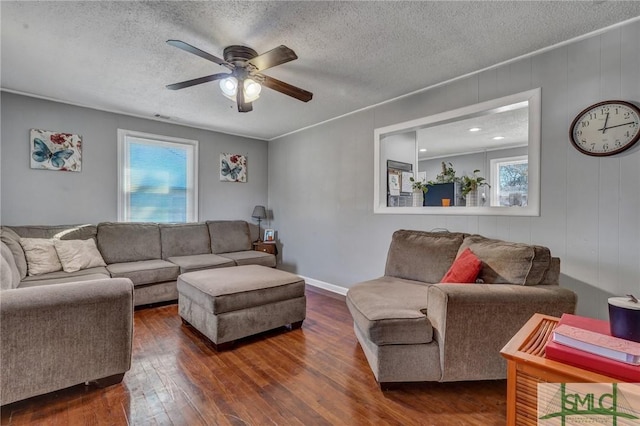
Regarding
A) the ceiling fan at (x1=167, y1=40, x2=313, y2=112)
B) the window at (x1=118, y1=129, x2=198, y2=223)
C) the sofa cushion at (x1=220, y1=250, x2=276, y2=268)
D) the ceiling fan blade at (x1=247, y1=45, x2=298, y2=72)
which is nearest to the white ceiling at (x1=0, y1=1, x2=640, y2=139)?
the ceiling fan at (x1=167, y1=40, x2=313, y2=112)

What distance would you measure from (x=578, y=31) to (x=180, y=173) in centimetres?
468

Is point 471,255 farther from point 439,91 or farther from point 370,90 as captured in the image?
point 370,90

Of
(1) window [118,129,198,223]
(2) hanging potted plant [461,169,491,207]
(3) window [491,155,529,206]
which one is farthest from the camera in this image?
(3) window [491,155,529,206]

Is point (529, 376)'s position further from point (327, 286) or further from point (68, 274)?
point (68, 274)

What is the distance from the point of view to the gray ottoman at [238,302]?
95.4 inches

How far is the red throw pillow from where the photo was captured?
2055 mm

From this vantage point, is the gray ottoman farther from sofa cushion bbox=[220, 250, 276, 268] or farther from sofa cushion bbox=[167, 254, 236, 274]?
sofa cushion bbox=[220, 250, 276, 268]

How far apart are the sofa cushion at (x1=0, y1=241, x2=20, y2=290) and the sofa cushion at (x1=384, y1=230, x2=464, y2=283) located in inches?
113

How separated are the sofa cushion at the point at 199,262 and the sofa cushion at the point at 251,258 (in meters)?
0.13

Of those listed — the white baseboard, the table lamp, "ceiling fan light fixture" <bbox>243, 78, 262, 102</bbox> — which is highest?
"ceiling fan light fixture" <bbox>243, 78, 262, 102</bbox>

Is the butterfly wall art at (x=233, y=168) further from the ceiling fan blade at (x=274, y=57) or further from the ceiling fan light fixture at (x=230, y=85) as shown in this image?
the ceiling fan blade at (x=274, y=57)

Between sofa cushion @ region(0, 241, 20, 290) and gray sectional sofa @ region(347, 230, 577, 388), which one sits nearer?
gray sectional sofa @ region(347, 230, 577, 388)

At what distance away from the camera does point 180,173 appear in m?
4.55

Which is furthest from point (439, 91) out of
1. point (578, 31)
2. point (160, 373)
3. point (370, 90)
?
point (160, 373)
